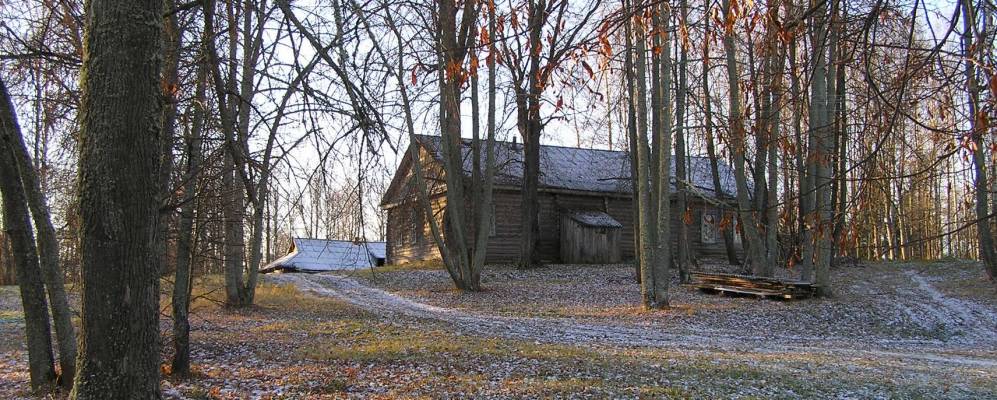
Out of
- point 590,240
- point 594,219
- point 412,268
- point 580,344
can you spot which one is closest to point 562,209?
point 594,219

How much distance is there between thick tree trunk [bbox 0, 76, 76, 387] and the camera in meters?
6.39

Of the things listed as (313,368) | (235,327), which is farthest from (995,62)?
(235,327)

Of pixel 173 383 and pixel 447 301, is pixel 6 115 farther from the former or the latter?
pixel 447 301

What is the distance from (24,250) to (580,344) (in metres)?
7.36

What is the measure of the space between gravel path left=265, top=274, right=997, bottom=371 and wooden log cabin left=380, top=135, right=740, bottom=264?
10406 millimetres

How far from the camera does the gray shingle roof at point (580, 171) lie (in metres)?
27.8

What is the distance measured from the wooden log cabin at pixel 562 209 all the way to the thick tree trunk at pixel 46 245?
1765cm

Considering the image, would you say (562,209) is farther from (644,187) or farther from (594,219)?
(644,187)

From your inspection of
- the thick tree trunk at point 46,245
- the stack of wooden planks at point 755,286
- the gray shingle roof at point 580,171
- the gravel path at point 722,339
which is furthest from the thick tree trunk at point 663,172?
the gray shingle roof at point 580,171

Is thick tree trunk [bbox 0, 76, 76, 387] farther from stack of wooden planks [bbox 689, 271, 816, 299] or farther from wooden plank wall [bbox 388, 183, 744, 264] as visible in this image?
wooden plank wall [bbox 388, 183, 744, 264]

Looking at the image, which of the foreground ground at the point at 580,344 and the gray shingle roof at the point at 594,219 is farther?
the gray shingle roof at the point at 594,219

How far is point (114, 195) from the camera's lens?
344 centimetres

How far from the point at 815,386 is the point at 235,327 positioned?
909 cm

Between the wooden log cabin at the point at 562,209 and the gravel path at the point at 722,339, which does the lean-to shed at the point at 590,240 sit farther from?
the gravel path at the point at 722,339
